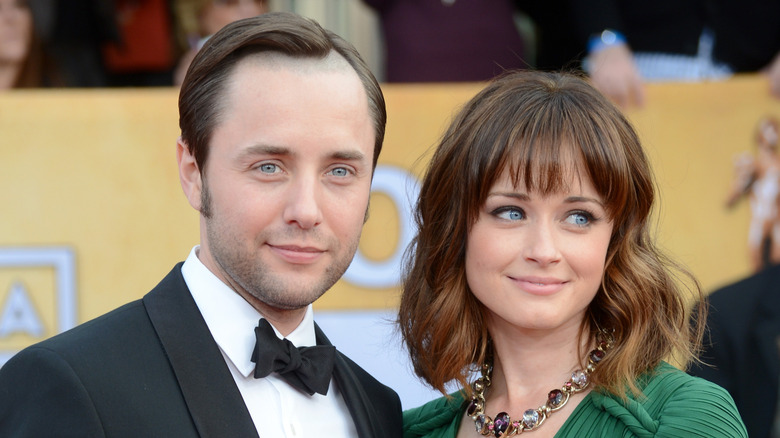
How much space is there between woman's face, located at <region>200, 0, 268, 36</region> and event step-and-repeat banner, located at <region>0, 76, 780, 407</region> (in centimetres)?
62

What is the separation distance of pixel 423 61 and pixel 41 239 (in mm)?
1738

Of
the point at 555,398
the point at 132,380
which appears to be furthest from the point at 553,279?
the point at 132,380

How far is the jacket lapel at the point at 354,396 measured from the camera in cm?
236

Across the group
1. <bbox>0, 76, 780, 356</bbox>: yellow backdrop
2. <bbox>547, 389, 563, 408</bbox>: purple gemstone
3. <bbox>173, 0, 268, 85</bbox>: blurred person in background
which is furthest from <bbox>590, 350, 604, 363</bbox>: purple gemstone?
<bbox>173, 0, 268, 85</bbox>: blurred person in background

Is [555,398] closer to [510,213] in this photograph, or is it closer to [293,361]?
[510,213]

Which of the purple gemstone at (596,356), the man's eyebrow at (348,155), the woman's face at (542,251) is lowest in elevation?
the purple gemstone at (596,356)

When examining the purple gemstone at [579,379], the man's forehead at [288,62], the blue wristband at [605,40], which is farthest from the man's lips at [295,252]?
the blue wristband at [605,40]

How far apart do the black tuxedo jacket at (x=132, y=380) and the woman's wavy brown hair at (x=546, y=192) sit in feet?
2.28

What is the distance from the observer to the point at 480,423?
2445 millimetres

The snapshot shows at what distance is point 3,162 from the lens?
3.76 meters

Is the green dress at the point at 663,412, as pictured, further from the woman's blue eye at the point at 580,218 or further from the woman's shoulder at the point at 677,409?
the woman's blue eye at the point at 580,218

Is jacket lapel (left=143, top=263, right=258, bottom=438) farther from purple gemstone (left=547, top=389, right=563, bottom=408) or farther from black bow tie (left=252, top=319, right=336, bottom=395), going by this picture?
purple gemstone (left=547, top=389, right=563, bottom=408)

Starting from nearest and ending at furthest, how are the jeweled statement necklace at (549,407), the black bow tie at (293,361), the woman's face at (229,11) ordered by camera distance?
the black bow tie at (293,361)
the jeweled statement necklace at (549,407)
the woman's face at (229,11)

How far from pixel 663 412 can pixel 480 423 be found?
0.50 m
